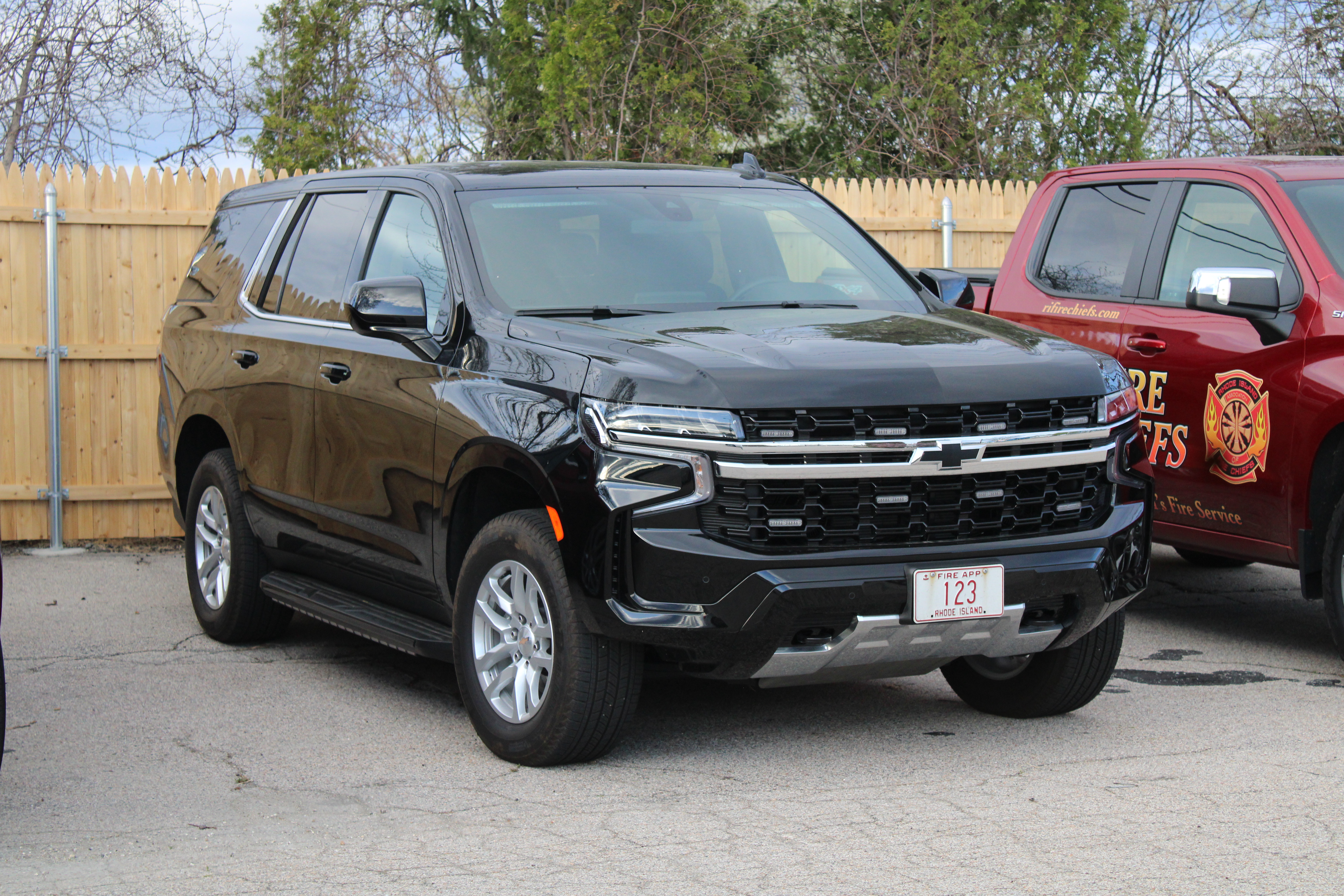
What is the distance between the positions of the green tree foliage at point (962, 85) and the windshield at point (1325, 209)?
1180 cm

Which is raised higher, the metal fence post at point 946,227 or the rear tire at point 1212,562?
the metal fence post at point 946,227

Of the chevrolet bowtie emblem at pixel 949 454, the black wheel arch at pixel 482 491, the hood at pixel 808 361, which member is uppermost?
the hood at pixel 808 361

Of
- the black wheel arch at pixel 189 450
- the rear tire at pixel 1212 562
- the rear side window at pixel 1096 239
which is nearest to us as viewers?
the black wheel arch at pixel 189 450

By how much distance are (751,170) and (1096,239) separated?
2.07 m

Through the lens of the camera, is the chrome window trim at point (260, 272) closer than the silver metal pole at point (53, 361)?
Yes

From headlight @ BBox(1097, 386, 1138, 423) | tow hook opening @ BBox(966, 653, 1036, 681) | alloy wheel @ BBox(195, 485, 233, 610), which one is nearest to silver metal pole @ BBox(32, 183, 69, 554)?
alloy wheel @ BBox(195, 485, 233, 610)

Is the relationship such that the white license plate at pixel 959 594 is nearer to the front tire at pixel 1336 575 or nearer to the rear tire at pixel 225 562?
the front tire at pixel 1336 575

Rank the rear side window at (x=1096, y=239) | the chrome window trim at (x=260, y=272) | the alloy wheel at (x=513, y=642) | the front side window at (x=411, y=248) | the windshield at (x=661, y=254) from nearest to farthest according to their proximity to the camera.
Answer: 1. the alloy wheel at (x=513, y=642)
2. the windshield at (x=661, y=254)
3. the front side window at (x=411, y=248)
4. the chrome window trim at (x=260, y=272)
5. the rear side window at (x=1096, y=239)

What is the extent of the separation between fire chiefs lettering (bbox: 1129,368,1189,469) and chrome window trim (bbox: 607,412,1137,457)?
2358mm

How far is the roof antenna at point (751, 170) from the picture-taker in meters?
6.36

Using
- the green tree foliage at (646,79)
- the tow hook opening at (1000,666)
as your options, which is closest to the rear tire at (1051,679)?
the tow hook opening at (1000,666)

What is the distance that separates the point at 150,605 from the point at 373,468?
120 inches

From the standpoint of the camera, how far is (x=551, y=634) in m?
4.71

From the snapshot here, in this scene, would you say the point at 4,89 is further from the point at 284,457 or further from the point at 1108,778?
the point at 1108,778
